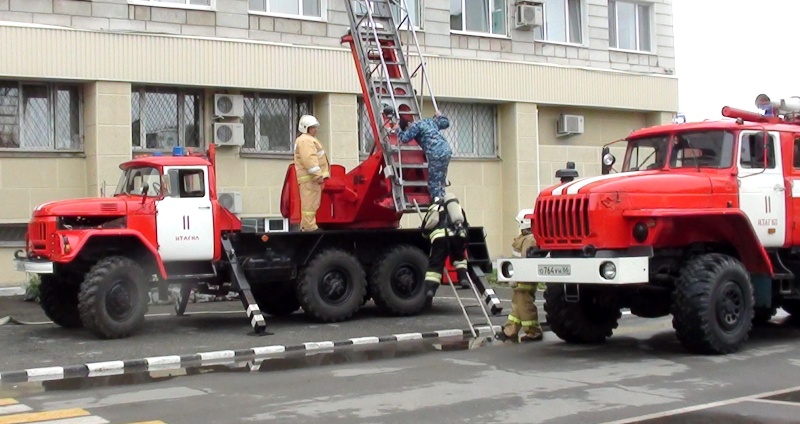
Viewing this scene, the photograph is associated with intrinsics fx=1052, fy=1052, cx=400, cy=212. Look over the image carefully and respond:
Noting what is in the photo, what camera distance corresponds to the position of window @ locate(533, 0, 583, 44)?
2517 centimetres

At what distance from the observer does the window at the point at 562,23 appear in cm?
2517

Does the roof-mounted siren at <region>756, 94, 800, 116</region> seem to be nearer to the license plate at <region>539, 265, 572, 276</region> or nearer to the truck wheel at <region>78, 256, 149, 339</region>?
the license plate at <region>539, 265, 572, 276</region>

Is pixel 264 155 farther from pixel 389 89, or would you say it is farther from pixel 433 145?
pixel 433 145

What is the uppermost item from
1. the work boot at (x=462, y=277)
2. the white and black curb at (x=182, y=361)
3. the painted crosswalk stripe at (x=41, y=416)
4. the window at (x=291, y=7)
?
the window at (x=291, y=7)

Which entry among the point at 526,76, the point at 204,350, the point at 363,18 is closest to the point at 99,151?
the point at 363,18

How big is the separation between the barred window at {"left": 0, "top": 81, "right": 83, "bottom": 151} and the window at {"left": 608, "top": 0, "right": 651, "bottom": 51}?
13592mm

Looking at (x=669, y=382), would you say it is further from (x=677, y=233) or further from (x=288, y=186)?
(x=288, y=186)

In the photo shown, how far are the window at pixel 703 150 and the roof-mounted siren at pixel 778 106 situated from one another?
49.0 inches

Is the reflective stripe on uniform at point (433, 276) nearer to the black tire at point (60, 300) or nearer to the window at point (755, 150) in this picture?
the window at point (755, 150)

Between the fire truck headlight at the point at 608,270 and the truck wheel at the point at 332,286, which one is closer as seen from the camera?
the fire truck headlight at the point at 608,270

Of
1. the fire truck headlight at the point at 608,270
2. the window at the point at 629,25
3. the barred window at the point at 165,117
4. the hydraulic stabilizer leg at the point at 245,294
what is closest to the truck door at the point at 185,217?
the hydraulic stabilizer leg at the point at 245,294

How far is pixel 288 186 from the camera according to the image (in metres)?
15.8

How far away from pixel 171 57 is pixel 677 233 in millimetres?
11252

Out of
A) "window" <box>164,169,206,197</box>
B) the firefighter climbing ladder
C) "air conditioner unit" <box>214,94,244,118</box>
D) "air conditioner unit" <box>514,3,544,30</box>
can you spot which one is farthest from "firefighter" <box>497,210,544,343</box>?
"air conditioner unit" <box>514,3,544,30</box>
